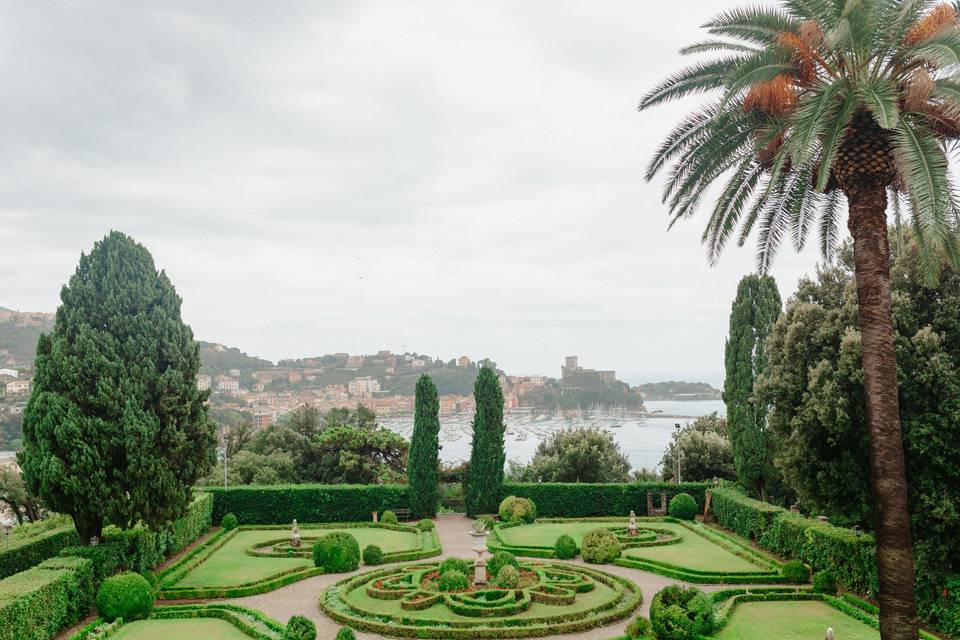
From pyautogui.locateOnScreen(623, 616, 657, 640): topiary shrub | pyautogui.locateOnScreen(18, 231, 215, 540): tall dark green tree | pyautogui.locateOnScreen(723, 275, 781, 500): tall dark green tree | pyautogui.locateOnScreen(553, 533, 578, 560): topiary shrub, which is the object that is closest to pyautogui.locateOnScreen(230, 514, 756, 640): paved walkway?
pyautogui.locateOnScreen(553, 533, 578, 560): topiary shrub

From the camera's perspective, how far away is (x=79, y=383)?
1862 centimetres

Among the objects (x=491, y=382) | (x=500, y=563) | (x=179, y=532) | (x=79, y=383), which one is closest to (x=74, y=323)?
(x=79, y=383)

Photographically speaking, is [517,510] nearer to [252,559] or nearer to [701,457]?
[252,559]

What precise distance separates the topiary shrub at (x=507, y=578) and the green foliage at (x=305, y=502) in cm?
1518

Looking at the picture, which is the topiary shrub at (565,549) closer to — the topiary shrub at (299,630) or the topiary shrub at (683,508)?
the topiary shrub at (683,508)

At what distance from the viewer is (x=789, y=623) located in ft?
53.6

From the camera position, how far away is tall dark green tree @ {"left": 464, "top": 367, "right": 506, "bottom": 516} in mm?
33156

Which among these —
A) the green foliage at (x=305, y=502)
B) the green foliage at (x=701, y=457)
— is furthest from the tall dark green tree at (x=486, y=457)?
the green foliage at (x=701, y=457)

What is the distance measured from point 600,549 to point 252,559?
11.9m

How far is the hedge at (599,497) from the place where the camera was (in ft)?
109

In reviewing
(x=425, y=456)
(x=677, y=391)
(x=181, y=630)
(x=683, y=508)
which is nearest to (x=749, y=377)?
(x=683, y=508)

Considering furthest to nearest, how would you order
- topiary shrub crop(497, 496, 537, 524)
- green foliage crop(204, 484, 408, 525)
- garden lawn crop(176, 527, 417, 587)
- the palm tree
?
green foliage crop(204, 484, 408, 525) < topiary shrub crop(497, 496, 537, 524) < garden lawn crop(176, 527, 417, 587) < the palm tree

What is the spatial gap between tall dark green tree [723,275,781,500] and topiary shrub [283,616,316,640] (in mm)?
21104

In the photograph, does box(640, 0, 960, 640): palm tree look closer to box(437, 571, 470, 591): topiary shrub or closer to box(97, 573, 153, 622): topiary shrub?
box(437, 571, 470, 591): topiary shrub
